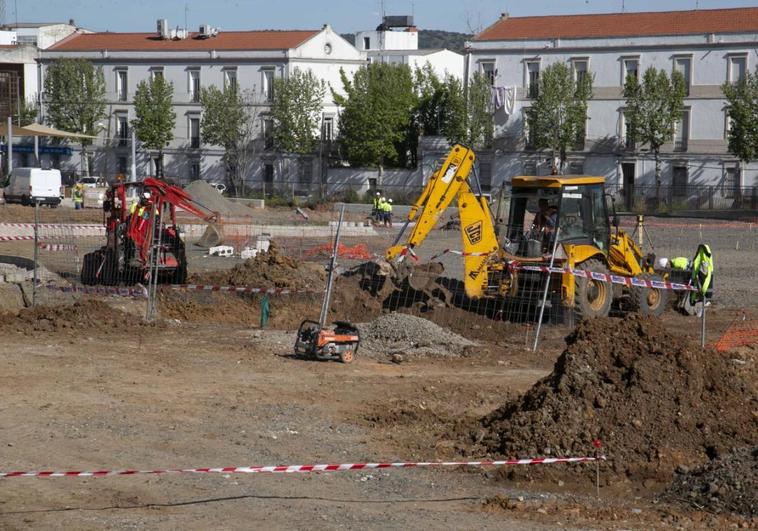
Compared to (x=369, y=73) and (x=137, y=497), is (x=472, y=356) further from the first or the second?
(x=369, y=73)

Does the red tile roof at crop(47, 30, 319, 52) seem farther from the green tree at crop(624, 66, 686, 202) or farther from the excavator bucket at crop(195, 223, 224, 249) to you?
the excavator bucket at crop(195, 223, 224, 249)

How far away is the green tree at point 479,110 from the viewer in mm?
65188

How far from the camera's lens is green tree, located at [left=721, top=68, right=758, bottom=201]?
56.4 meters

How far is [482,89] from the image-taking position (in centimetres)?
6550

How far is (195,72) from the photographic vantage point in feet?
246

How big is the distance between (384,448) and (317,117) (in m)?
61.0

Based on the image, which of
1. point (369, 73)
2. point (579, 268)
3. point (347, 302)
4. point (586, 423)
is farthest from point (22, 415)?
point (369, 73)

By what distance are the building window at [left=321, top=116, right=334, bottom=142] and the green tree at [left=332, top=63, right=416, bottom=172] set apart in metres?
2.27

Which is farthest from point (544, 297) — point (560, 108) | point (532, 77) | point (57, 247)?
point (532, 77)

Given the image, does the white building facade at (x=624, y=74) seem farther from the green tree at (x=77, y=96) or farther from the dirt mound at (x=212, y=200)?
the green tree at (x=77, y=96)

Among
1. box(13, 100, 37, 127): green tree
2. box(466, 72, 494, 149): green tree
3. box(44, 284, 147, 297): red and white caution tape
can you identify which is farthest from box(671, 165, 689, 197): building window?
box(44, 284, 147, 297): red and white caution tape

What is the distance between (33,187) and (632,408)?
42471mm

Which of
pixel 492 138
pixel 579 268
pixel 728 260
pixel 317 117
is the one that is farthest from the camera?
pixel 317 117

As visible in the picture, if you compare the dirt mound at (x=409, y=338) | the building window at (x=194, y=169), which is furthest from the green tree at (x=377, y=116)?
the dirt mound at (x=409, y=338)
